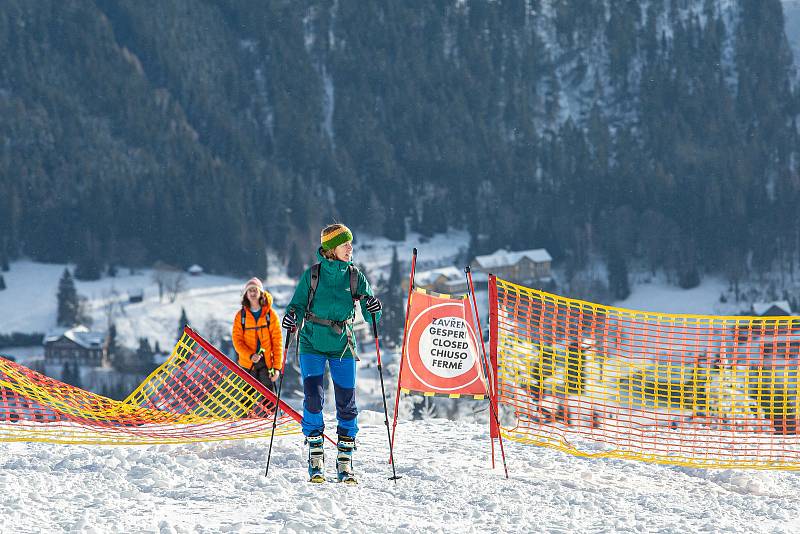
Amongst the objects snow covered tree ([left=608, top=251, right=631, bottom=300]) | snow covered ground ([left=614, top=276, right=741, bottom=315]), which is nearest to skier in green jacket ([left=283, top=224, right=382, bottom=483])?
snow covered ground ([left=614, top=276, right=741, bottom=315])

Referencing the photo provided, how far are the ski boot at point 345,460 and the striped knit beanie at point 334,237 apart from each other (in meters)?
1.66

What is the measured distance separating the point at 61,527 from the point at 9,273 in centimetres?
15623

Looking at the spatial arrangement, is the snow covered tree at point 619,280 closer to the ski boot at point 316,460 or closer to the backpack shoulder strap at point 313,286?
the ski boot at point 316,460

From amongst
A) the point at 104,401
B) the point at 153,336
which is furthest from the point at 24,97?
the point at 104,401

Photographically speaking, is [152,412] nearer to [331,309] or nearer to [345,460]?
[345,460]

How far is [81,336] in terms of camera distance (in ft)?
428

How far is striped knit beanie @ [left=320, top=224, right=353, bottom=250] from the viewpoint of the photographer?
8.99 m

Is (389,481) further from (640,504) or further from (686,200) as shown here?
(686,200)

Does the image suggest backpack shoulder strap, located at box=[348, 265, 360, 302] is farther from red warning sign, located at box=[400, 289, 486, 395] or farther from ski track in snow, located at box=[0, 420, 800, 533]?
ski track in snow, located at box=[0, 420, 800, 533]

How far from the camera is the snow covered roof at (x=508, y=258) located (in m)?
165

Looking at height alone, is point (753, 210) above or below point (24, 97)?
below

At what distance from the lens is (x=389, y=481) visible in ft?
32.2

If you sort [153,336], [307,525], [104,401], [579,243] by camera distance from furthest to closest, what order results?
[579,243] < [153,336] < [104,401] < [307,525]

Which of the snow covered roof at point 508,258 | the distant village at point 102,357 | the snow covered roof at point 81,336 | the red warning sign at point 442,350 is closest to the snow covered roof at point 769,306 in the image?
Result: the distant village at point 102,357
